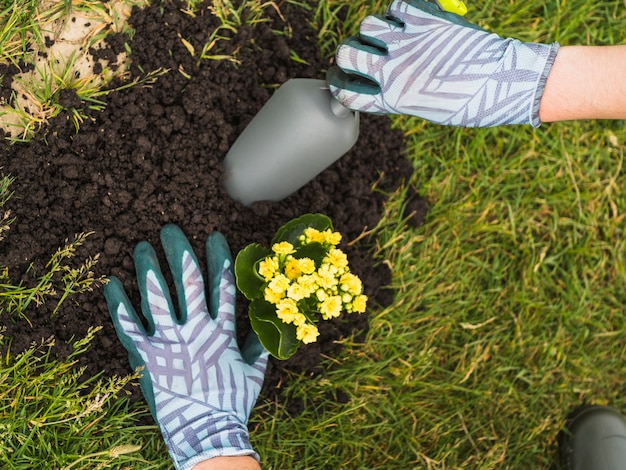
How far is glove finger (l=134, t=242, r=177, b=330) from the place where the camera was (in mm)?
1517

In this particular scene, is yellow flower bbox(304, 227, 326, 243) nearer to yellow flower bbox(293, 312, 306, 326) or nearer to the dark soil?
yellow flower bbox(293, 312, 306, 326)

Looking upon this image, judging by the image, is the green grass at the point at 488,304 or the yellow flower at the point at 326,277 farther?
the green grass at the point at 488,304

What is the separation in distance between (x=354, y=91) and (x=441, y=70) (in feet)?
0.63

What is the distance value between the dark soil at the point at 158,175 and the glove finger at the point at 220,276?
0.03 metres

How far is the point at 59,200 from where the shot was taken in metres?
1.53

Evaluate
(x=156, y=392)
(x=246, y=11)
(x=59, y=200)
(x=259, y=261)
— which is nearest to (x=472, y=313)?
(x=259, y=261)

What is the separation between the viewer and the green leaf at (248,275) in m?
1.44

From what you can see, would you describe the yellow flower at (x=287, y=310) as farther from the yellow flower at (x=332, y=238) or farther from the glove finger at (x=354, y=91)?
the glove finger at (x=354, y=91)

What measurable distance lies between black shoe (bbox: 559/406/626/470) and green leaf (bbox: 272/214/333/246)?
1049mm

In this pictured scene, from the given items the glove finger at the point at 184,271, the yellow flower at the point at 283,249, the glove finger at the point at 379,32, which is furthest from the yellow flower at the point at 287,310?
the glove finger at the point at 379,32

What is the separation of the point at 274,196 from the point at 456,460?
93 cm

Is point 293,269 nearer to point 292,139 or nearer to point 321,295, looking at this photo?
point 321,295

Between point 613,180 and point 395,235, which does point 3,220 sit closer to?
point 395,235

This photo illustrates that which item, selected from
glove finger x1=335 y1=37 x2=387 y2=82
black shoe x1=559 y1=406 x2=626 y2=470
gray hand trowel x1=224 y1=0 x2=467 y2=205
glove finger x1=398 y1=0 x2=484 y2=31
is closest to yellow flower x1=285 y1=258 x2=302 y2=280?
gray hand trowel x1=224 y1=0 x2=467 y2=205
